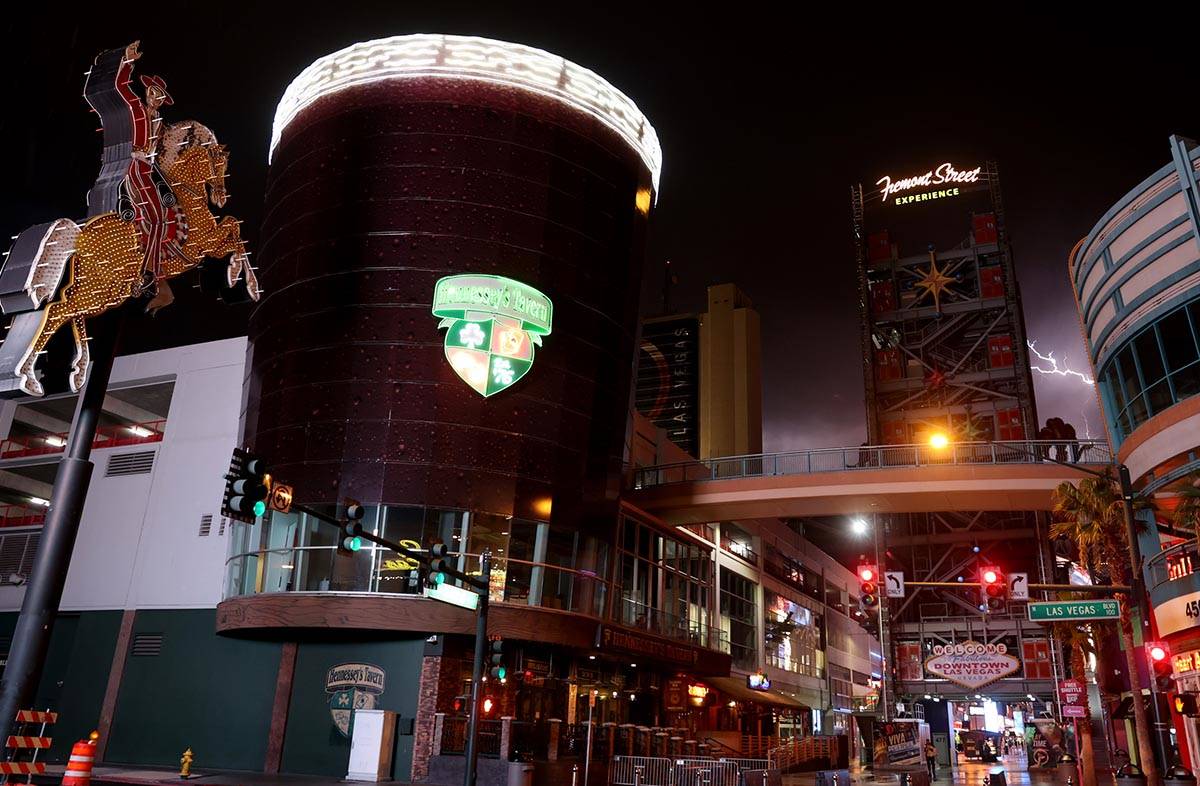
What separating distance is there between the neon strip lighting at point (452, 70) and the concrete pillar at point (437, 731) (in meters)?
23.6

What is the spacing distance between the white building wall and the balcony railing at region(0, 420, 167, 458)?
0.90m

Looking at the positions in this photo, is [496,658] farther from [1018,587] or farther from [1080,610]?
[1080,610]

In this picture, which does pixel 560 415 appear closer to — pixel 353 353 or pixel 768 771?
pixel 353 353

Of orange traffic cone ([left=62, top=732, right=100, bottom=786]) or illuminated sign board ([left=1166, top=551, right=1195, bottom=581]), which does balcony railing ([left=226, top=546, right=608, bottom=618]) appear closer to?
orange traffic cone ([left=62, top=732, right=100, bottom=786])

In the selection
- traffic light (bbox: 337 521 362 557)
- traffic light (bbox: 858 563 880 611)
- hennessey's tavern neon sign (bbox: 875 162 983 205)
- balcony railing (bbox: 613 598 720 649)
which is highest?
hennessey's tavern neon sign (bbox: 875 162 983 205)

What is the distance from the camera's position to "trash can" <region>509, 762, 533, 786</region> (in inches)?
1047

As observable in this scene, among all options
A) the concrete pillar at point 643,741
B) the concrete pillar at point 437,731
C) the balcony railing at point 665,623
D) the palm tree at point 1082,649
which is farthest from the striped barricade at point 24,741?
the palm tree at point 1082,649

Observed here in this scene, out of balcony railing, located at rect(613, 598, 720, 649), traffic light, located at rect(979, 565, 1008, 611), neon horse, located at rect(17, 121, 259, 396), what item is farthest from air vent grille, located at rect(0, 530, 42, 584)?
traffic light, located at rect(979, 565, 1008, 611)

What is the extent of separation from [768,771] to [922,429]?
219 feet

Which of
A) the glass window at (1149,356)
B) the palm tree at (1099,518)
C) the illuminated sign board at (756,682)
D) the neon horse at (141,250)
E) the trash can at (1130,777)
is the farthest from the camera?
the illuminated sign board at (756,682)

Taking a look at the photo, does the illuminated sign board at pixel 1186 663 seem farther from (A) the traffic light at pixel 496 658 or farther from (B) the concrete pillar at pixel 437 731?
(B) the concrete pillar at pixel 437 731

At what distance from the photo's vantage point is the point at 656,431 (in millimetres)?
53344

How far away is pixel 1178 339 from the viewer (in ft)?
95.9

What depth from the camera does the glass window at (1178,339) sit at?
94.2ft
